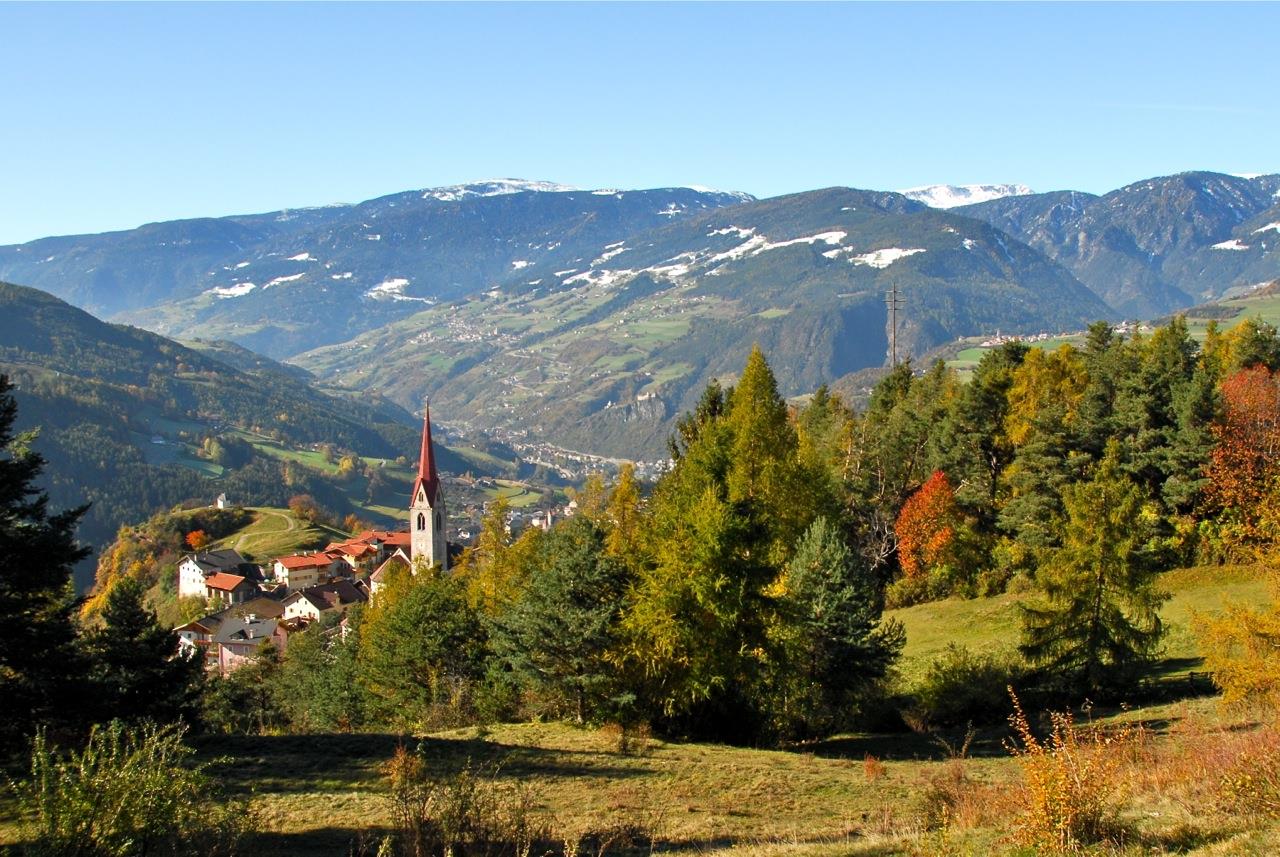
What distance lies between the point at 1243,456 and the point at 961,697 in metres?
17.8

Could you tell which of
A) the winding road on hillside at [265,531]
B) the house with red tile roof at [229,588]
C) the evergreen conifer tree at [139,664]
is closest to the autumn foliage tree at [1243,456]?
the evergreen conifer tree at [139,664]

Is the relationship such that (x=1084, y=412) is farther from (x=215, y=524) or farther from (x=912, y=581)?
(x=215, y=524)

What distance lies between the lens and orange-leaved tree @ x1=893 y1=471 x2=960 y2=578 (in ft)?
134

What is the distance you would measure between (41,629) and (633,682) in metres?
12.7

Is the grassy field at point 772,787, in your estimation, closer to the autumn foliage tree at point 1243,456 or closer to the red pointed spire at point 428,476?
the autumn foliage tree at point 1243,456

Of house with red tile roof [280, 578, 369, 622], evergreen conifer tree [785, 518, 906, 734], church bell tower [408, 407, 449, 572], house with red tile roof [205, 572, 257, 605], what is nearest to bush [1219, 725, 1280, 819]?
evergreen conifer tree [785, 518, 906, 734]

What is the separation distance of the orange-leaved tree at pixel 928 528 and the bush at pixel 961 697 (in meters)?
15.2

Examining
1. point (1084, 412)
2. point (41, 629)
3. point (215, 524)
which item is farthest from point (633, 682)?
point (215, 524)

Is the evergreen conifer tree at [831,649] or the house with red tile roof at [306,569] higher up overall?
the evergreen conifer tree at [831,649]

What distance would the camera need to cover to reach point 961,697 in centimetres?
2511

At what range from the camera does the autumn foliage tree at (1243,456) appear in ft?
111

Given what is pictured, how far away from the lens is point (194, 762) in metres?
16.4

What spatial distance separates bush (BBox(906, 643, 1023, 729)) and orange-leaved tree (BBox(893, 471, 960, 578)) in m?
15.2

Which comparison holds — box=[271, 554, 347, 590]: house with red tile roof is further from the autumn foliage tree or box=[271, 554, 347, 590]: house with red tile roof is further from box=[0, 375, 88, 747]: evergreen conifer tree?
the autumn foliage tree
